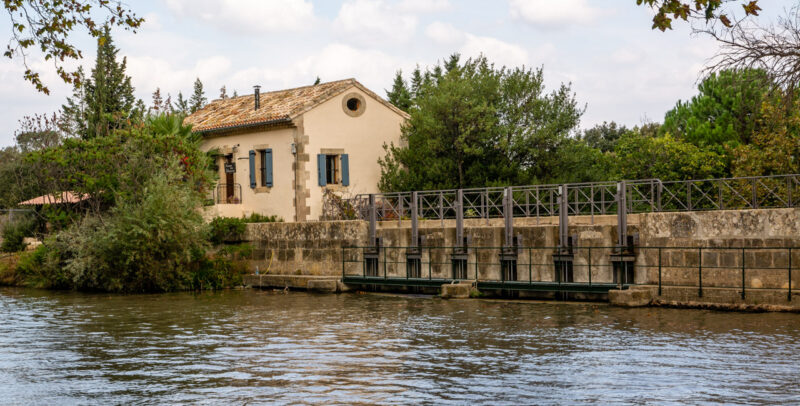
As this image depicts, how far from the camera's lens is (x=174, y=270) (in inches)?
1075

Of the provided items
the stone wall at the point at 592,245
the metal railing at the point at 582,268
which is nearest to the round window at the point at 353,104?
the stone wall at the point at 592,245

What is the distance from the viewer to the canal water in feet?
36.4

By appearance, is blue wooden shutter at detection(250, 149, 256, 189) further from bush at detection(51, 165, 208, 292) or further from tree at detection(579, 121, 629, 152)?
tree at detection(579, 121, 629, 152)

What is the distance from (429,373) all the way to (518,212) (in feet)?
54.7

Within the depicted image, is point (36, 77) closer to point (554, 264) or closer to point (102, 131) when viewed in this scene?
point (554, 264)

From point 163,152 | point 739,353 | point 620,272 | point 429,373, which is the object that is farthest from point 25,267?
point 739,353

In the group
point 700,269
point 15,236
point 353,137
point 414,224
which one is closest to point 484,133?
point 353,137

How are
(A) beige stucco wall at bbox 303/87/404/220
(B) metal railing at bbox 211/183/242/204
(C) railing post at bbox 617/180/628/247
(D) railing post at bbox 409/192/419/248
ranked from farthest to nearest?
(B) metal railing at bbox 211/183/242/204 < (A) beige stucco wall at bbox 303/87/404/220 < (D) railing post at bbox 409/192/419/248 < (C) railing post at bbox 617/180/628/247

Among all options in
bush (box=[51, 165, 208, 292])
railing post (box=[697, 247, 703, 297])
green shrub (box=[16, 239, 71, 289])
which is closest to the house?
bush (box=[51, 165, 208, 292])

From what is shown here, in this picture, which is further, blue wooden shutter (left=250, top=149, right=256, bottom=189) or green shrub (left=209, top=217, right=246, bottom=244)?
blue wooden shutter (left=250, top=149, right=256, bottom=189)

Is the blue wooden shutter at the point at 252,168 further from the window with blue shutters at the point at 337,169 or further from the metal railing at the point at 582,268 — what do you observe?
the metal railing at the point at 582,268

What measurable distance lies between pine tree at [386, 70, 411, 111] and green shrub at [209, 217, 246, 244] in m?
23.8

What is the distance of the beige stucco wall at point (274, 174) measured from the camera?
31.7 m

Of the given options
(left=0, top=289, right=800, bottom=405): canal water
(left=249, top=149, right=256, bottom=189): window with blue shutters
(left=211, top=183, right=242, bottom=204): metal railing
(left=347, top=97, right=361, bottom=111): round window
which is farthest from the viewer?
(left=211, top=183, right=242, bottom=204): metal railing
